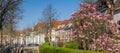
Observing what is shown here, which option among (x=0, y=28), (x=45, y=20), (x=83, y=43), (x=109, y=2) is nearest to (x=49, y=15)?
(x=45, y=20)

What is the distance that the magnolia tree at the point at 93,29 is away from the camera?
67.3 feet

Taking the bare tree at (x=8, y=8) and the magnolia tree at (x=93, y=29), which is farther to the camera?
the bare tree at (x=8, y=8)

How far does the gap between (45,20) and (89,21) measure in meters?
46.7

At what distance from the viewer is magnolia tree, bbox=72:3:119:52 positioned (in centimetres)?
2052

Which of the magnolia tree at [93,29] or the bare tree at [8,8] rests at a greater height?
the bare tree at [8,8]

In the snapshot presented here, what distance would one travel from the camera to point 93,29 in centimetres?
2200

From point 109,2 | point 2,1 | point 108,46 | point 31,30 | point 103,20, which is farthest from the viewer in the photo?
point 31,30

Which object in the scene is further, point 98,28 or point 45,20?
point 45,20

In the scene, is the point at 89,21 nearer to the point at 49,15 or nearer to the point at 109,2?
the point at 109,2

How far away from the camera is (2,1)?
36531 millimetres

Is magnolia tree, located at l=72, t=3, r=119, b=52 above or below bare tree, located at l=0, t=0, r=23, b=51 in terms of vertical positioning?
below

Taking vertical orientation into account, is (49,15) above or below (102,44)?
above

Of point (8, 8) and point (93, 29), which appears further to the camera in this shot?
point (8, 8)

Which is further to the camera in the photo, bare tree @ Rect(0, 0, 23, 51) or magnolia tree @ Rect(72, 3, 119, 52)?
bare tree @ Rect(0, 0, 23, 51)
